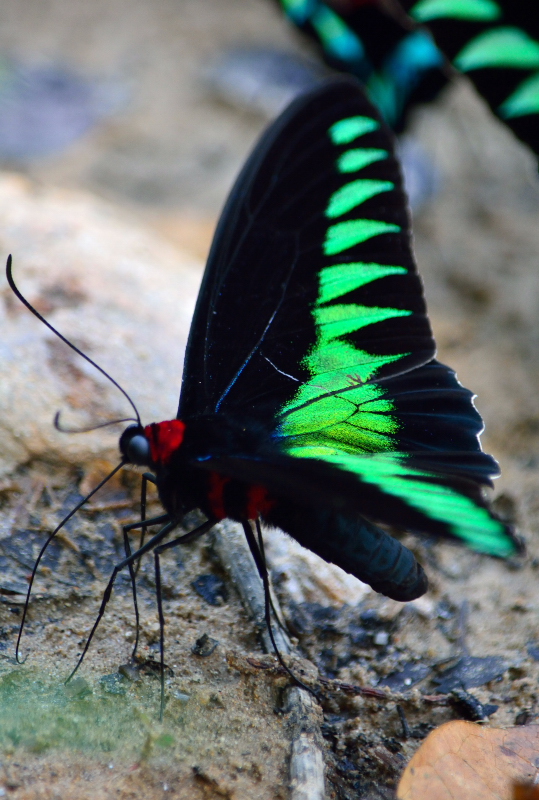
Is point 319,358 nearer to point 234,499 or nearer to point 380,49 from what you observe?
point 234,499

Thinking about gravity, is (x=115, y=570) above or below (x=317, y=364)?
below

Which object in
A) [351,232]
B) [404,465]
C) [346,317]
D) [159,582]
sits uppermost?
[351,232]

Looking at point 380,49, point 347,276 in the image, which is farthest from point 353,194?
point 380,49

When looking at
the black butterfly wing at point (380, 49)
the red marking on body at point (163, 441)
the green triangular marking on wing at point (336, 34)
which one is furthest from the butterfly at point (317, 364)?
the green triangular marking on wing at point (336, 34)

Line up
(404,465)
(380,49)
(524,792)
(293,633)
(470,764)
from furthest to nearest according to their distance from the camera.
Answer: (380,49) < (293,633) < (404,465) < (470,764) < (524,792)

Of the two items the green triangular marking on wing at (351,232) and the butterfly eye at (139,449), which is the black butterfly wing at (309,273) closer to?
the green triangular marking on wing at (351,232)

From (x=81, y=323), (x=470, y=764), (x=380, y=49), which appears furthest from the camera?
(x=380, y=49)
